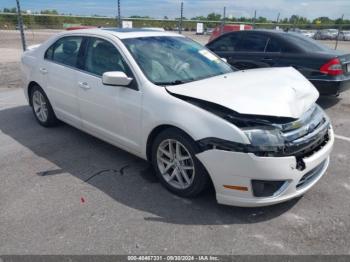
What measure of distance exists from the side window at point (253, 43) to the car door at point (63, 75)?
13.6 feet

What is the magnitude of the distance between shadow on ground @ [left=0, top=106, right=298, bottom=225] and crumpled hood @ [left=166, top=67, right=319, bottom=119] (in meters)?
0.96

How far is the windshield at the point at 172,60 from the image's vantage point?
3.61 meters

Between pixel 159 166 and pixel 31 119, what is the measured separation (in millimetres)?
3455

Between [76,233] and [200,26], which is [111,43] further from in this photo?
[200,26]

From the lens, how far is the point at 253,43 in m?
7.27

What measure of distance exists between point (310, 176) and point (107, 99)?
2.32 meters

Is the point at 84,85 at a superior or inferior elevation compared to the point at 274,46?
inferior

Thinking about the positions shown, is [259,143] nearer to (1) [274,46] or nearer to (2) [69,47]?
(2) [69,47]

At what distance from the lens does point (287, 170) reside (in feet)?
9.02

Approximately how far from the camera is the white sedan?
279 cm

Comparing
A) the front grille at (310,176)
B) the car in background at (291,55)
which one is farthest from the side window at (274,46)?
the front grille at (310,176)

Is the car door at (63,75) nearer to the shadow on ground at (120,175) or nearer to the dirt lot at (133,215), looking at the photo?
the shadow on ground at (120,175)

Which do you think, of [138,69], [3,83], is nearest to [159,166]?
[138,69]

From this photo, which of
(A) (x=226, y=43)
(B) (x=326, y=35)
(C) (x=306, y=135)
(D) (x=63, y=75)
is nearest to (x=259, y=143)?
(C) (x=306, y=135)
